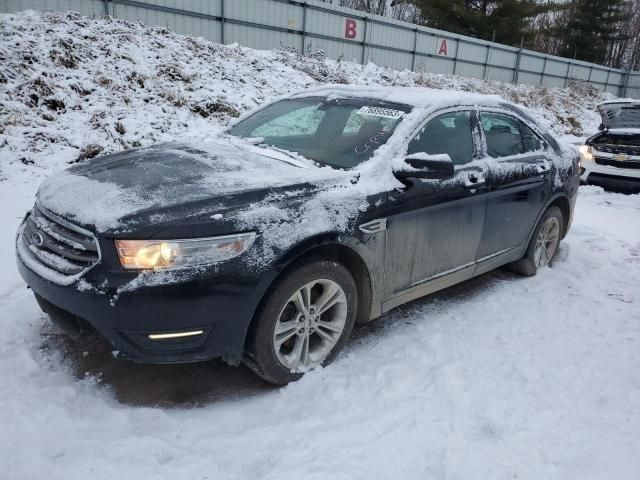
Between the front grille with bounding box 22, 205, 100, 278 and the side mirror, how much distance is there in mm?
1850

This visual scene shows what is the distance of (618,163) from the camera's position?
846cm

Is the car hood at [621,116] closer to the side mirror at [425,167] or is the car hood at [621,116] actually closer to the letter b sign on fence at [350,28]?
the side mirror at [425,167]

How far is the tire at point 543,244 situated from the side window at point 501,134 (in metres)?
0.81

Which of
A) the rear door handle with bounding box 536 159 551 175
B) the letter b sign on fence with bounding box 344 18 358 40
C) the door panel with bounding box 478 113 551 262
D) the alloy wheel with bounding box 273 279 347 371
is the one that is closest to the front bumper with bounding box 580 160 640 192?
the door panel with bounding box 478 113 551 262

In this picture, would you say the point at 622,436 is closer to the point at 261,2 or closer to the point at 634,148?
the point at 634,148

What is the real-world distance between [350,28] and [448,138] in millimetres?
13482

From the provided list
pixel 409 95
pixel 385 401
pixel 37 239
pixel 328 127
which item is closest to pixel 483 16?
pixel 409 95

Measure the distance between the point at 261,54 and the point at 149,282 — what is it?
38.9 feet

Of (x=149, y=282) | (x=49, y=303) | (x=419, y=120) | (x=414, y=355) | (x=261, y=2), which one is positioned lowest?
(x=414, y=355)

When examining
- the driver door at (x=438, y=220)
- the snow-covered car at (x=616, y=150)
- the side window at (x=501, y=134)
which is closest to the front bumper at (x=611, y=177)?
the snow-covered car at (x=616, y=150)

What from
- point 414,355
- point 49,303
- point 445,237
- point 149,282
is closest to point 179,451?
point 149,282

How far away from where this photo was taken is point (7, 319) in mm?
3305

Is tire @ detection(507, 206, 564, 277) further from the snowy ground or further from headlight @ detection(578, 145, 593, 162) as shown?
headlight @ detection(578, 145, 593, 162)

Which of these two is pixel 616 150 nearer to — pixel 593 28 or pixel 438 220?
pixel 438 220
